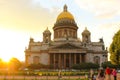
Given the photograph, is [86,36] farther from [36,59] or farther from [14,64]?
[14,64]

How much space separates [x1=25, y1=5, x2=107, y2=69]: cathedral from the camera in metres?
106

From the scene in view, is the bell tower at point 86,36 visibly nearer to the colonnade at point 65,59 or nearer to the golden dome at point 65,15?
the colonnade at point 65,59

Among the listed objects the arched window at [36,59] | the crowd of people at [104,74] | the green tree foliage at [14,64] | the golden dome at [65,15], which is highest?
the golden dome at [65,15]

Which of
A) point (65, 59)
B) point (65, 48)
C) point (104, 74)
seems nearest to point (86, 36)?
point (65, 48)

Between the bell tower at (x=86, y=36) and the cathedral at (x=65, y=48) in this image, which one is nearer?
the cathedral at (x=65, y=48)

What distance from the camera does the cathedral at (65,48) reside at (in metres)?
106

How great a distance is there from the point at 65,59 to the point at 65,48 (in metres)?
3.89

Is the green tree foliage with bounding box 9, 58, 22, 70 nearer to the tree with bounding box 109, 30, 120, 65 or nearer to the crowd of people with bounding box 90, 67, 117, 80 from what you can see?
the tree with bounding box 109, 30, 120, 65

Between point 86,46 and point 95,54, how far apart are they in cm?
476

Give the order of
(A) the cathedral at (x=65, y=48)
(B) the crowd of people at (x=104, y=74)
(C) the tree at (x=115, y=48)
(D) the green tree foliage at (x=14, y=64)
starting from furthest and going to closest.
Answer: (A) the cathedral at (x=65, y=48) < (D) the green tree foliage at (x=14, y=64) < (C) the tree at (x=115, y=48) < (B) the crowd of people at (x=104, y=74)

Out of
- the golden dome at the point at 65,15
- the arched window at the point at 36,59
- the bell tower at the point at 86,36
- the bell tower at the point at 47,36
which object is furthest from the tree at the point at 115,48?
the golden dome at the point at 65,15

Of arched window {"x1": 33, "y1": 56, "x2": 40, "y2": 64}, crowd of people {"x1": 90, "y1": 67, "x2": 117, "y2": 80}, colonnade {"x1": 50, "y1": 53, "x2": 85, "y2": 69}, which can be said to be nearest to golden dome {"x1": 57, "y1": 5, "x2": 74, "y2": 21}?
colonnade {"x1": 50, "y1": 53, "x2": 85, "y2": 69}

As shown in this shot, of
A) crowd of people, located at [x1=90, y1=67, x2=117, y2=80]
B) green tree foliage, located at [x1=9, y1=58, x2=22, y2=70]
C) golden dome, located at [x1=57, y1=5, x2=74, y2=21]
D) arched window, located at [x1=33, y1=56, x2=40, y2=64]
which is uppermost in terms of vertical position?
golden dome, located at [x1=57, y1=5, x2=74, y2=21]

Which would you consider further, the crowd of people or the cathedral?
the cathedral
